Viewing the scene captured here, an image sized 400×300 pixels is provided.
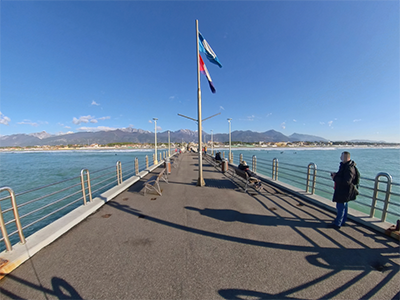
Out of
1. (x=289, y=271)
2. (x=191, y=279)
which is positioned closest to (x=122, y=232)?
(x=191, y=279)

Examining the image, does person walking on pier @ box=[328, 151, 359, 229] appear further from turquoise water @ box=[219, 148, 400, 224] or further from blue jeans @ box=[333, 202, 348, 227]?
turquoise water @ box=[219, 148, 400, 224]

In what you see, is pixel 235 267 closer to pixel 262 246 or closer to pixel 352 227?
pixel 262 246

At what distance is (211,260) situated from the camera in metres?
2.79

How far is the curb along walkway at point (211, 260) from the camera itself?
2.22 meters

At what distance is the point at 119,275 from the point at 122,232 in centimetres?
132

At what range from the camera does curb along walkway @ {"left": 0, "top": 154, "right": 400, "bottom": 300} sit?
2.22 metres

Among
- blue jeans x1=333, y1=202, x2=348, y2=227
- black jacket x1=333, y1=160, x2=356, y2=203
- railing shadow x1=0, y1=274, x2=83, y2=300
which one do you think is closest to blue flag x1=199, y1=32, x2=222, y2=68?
black jacket x1=333, y1=160, x2=356, y2=203

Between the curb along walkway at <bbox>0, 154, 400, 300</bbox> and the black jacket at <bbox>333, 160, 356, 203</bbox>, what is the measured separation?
711mm

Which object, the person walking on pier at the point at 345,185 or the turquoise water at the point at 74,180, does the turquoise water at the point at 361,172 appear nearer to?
the turquoise water at the point at 74,180

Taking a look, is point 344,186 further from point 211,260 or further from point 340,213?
point 211,260

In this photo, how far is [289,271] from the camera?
2547 millimetres

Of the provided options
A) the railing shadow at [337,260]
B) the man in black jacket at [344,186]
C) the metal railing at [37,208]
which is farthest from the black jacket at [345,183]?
the metal railing at [37,208]

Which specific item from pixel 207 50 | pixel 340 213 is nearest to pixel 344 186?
pixel 340 213

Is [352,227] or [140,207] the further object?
[140,207]
